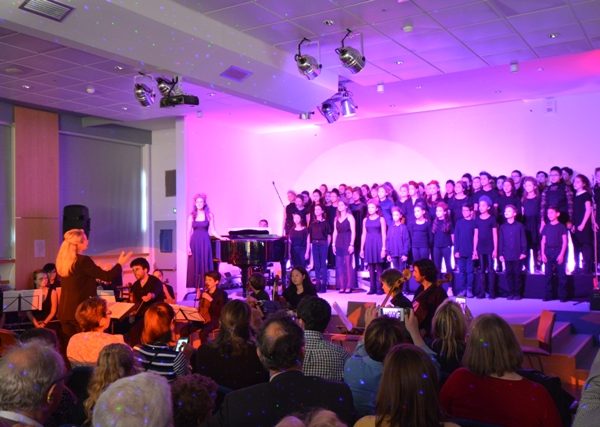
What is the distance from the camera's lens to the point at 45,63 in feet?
24.0

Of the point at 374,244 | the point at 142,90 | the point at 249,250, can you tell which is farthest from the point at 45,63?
the point at 374,244

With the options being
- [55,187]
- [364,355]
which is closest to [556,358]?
[364,355]

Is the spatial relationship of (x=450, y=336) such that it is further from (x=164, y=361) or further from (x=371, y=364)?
(x=164, y=361)

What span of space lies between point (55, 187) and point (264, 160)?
5053mm

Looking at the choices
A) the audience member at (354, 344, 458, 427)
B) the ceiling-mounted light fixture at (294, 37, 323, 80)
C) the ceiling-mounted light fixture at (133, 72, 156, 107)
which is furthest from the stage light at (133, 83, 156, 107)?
the audience member at (354, 344, 458, 427)

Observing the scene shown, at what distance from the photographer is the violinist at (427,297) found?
16.5 feet

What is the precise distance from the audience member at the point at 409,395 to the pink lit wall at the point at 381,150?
972 centimetres

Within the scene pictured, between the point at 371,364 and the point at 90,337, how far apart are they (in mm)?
1910

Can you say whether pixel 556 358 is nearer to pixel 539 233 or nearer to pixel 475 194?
pixel 539 233

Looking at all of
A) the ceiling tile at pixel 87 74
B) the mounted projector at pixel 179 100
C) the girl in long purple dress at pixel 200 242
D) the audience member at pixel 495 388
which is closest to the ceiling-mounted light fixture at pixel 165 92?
the mounted projector at pixel 179 100

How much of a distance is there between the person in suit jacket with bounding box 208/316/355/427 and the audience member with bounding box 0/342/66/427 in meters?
0.57

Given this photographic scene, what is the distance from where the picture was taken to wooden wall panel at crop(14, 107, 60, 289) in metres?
9.98

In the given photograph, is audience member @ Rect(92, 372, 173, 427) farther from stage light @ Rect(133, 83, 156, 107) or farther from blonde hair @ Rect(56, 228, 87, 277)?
stage light @ Rect(133, 83, 156, 107)

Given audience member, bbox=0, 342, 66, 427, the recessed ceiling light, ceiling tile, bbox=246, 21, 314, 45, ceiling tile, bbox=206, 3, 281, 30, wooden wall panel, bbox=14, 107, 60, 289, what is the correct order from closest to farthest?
audience member, bbox=0, 342, 66, 427 → ceiling tile, bbox=206, 3, 281, 30 → ceiling tile, bbox=246, 21, 314, 45 → the recessed ceiling light → wooden wall panel, bbox=14, 107, 60, 289
